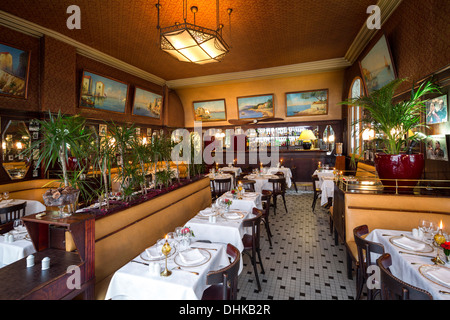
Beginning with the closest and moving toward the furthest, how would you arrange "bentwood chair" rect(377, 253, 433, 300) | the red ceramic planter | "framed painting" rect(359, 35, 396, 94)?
1. "bentwood chair" rect(377, 253, 433, 300)
2. the red ceramic planter
3. "framed painting" rect(359, 35, 396, 94)

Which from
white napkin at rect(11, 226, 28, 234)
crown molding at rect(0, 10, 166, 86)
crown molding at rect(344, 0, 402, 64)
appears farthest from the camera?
crown molding at rect(0, 10, 166, 86)

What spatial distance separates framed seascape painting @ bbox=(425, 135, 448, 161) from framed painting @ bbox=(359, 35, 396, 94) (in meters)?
1.89

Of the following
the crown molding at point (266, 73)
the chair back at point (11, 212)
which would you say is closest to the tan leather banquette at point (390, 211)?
the chair back at point (11, 212)

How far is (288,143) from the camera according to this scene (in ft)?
34.6

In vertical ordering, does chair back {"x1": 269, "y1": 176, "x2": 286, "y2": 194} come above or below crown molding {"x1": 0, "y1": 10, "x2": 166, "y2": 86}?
below

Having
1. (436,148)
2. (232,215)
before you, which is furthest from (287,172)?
(232,215)

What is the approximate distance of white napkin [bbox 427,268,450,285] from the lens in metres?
1.60

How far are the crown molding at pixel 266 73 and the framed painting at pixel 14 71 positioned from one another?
20.0 feet

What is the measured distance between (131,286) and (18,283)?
83 centimetres

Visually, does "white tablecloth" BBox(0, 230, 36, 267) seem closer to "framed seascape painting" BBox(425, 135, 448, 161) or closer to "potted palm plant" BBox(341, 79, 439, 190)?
"potted palm plant" BBox(341, 79, 439, 190)

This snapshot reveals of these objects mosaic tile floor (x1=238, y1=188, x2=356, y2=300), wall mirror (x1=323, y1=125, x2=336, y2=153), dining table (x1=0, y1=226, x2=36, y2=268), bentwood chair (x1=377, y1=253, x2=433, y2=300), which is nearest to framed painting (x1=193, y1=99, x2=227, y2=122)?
wall mirror (x1=323, y1=125, x2=336, y2=153)

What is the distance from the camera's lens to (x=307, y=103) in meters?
9.70

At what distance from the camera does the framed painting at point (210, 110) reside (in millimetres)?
11117
